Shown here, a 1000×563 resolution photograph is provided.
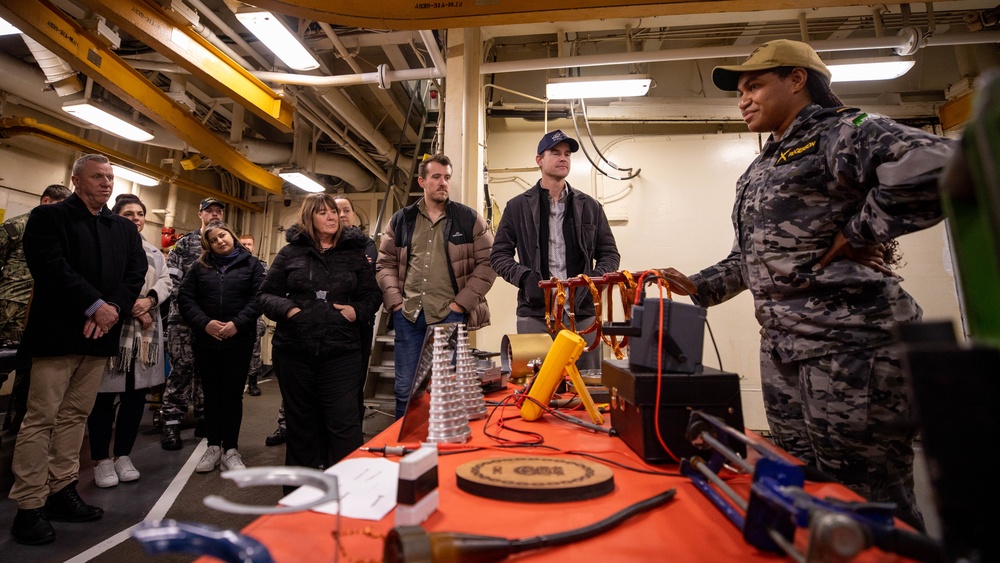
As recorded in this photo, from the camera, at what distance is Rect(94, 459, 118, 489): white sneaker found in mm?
2740

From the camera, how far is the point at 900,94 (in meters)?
5.18

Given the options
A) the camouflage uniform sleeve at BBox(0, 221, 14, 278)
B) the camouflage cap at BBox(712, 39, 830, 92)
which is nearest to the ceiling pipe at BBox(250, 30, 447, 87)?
the camouflage uniform sleeve at BBox(0, 221, 14, 278)

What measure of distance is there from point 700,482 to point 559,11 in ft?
11.1

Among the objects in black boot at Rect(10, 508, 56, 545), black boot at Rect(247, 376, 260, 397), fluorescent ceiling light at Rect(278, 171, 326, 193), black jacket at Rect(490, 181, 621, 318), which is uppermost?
fluorescent ceiling light at Rect(278, 171, 326, 193)

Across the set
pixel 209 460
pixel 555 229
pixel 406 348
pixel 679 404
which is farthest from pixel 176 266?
pixel 679 404

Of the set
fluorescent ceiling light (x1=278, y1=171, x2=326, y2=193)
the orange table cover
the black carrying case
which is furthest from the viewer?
fluorescent ceiling light (x1=278, y1=171, x2=326, y2=193)

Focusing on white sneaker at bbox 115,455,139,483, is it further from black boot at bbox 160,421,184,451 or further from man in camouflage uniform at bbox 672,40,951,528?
man in camouflage uniform at bbox 672,40,951,528

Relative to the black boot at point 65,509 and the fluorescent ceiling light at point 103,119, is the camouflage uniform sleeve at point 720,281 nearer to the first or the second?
the black boot at point 65,509

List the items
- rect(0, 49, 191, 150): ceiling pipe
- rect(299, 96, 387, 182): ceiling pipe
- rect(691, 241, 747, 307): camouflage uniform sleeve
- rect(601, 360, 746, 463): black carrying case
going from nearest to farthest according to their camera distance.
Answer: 1. rect(601, 360, 746, 463): black carrying case
2. rect(691, 241, 747, 307): camouflage uniform sleeve
3. rect(0, 49, 191, 150): ceiling pipe
4. rect(299, 96, 387, 182): ceiling pipe

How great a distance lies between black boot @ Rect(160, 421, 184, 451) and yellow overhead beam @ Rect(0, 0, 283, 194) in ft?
10.1

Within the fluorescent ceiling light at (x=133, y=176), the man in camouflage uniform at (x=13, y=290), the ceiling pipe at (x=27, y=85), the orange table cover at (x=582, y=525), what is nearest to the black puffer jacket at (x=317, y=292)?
the orange table cover at (x=582, y=525)

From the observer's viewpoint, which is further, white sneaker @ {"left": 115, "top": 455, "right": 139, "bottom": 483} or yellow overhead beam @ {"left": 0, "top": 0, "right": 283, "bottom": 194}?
yellow overhead beam @ {"left": 0, "top": 0, "right": 283, "bottom": 194}

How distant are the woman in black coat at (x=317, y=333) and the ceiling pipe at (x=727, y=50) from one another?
2.69 metres

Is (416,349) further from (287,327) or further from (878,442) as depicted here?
(878,442)
